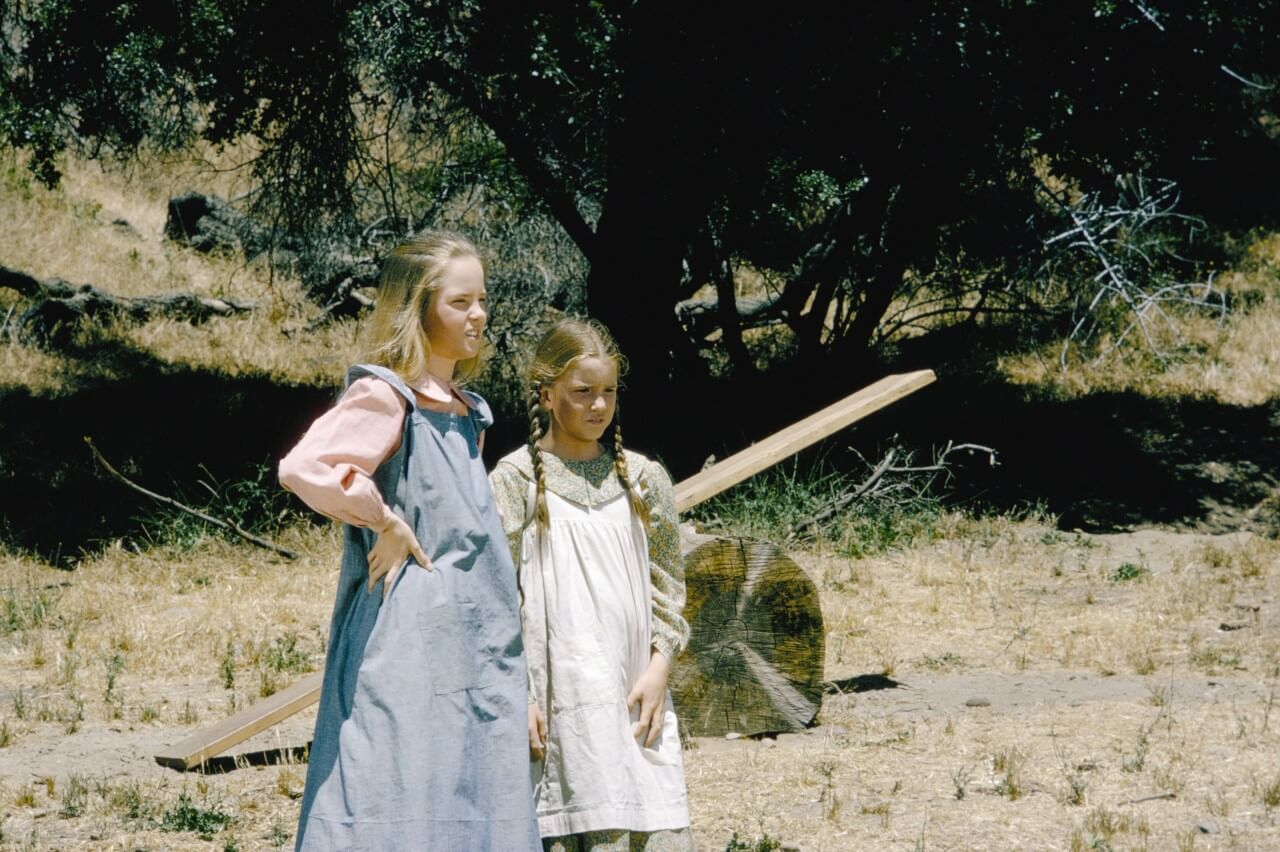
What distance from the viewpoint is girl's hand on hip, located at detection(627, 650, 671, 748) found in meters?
3.05

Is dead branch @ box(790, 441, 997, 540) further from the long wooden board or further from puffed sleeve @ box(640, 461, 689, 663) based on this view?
puffed sleeve @ box(640, 461, 689, 663)

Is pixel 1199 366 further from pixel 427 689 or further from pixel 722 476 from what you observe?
pixel 427 689

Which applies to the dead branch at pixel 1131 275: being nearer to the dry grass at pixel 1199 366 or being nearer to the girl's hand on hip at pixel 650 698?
the dry grass at pixel 1199 366

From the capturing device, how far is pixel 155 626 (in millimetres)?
7062

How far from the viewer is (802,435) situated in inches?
189

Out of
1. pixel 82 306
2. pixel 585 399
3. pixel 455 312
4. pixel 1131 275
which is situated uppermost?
pixel 82 306

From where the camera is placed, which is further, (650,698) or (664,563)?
(664,563)

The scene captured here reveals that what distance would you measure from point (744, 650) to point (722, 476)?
3.76ft

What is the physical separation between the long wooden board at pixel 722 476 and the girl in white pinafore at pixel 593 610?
4.51ft

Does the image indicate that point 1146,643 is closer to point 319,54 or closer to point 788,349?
point 319,54

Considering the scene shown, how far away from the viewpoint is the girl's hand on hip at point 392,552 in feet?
8.89

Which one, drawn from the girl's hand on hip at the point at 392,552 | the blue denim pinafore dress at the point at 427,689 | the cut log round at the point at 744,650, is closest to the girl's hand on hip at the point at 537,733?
the blue denim pinafore dress at the point at 427,689

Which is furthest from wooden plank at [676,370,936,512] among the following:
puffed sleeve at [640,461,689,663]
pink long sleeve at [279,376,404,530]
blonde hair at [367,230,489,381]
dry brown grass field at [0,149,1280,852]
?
pink long sleeve at [279,376,404,530]

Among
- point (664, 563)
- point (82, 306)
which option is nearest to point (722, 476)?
point (664, 563)
